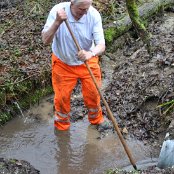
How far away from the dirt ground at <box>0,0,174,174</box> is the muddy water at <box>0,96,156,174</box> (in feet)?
1.17

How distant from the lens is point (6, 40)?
7.52m

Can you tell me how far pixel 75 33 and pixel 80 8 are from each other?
44 centimetres

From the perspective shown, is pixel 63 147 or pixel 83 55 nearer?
pixel 83 55

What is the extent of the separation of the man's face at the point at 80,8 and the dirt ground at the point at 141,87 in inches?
79.9

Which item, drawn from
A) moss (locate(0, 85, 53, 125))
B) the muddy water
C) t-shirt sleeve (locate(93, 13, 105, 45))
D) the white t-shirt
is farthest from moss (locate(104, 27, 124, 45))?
t-shirt sleeve (locate(93, 13, 105, 45))

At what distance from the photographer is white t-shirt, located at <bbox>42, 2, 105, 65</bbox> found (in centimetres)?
497

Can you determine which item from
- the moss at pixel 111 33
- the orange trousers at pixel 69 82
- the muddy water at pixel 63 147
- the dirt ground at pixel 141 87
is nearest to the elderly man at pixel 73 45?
the orange trousers at pixel 69 82

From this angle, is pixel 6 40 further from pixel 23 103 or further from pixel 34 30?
pixel 23 103

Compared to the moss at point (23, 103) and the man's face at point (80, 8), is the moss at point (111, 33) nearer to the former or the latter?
the moss at point (23, 103)

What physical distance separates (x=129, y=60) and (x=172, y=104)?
2193mm

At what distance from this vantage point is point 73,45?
5125 mm

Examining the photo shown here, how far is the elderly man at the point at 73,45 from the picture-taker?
4.76 m

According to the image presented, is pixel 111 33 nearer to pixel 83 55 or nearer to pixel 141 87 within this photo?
pixel 141 87

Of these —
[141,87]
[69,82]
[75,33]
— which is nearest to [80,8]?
[75,33]
